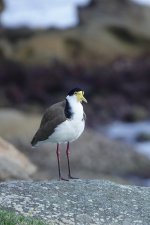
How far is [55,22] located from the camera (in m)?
41.6

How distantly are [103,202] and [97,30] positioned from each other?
1014 inches

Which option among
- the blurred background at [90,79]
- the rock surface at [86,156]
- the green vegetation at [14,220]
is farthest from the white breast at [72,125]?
the blurred background at [90,79]

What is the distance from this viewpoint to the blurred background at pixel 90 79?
77.2 ft

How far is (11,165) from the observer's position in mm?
15516

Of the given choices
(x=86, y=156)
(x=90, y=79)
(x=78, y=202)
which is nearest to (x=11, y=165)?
(x=78, y=202)

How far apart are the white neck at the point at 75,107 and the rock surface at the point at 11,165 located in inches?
120

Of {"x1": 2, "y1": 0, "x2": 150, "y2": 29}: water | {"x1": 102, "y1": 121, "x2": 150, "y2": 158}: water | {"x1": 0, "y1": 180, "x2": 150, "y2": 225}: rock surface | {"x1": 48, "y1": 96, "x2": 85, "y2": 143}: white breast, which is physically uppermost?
{"x1": 2, "y1": 0, "x2": 150, "y2": 29}: water

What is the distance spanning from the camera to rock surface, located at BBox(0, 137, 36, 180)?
15406mm

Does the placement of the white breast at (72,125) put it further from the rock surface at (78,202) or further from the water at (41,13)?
the water at (41,13)

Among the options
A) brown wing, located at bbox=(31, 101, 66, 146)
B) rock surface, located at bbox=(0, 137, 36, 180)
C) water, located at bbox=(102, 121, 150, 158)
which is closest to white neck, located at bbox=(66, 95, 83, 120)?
brown wing, located at bbox=(31, 101, 66, 146)

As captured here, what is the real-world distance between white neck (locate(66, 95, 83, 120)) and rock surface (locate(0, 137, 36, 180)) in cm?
304

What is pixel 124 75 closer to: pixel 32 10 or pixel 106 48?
pixel 106 48

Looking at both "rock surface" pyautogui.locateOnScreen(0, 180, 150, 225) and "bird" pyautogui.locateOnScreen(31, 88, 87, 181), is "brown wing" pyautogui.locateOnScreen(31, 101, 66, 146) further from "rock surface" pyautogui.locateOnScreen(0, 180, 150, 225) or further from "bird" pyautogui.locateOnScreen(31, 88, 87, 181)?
"rock surface" pyautogui.locateOnScreen(0, 180, 150, 225)

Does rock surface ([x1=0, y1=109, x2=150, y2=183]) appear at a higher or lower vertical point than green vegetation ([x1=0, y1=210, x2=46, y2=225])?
higher
